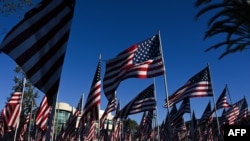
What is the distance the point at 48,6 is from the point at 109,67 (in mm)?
11450

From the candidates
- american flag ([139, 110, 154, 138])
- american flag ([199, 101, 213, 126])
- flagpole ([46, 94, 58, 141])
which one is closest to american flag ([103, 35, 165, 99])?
flagpole ([46, 94, 58, 141])

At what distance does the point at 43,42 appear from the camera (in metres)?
7.84

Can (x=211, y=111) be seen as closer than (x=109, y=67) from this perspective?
No

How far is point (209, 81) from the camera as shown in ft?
78.0

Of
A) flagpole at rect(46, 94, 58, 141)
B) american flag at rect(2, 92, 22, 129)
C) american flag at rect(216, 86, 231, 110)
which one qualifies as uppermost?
american flag at rect(216, 86, 231, 110)

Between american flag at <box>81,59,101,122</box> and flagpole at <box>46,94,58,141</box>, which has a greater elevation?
american flag at <box>81,59,101,122</box>

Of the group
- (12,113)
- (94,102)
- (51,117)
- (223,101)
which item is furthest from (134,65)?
(223,101)

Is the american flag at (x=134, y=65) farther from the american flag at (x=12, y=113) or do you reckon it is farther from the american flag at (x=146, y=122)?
the american flag at (x=146, y=122)

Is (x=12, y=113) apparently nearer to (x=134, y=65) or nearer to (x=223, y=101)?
(x=134, y=65)

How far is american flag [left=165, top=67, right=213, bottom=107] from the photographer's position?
21719 millimetres

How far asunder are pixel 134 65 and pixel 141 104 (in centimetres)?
610

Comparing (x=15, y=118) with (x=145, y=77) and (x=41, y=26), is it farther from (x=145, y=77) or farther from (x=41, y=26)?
(x=41, y=26)

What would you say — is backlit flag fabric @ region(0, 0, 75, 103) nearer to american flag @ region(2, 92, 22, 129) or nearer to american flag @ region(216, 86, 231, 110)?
american flag @ region(2, 92, 22, 129)

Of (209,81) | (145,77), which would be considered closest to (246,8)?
(145,77)
